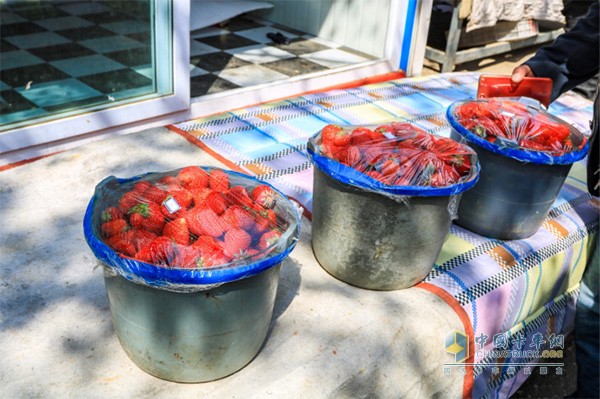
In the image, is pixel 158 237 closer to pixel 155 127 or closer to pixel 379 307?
pixel 379 307

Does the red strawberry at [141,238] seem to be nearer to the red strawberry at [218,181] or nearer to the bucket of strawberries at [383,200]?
the red strawberry at [218,181]

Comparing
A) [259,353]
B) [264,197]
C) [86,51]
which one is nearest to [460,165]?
[264,197]

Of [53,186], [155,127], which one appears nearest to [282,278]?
[53,186]

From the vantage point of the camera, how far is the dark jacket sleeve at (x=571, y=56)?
295cm

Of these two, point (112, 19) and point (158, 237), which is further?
point (112, 19)

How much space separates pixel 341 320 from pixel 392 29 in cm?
330

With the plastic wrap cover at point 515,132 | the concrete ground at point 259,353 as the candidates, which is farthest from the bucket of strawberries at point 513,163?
the concrete ground at point 259,353

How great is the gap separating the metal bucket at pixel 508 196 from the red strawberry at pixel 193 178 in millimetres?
1174

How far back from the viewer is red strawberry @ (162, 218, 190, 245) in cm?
164

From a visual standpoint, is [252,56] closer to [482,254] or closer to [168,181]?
[482,254]

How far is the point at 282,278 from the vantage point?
7.33 feet

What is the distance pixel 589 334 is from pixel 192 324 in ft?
5.47

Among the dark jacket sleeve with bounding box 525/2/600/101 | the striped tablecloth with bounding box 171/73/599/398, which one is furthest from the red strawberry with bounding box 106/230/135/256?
the dark jacket sleeve with bounding box 525/2/600/101

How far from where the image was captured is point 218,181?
6.29ft
